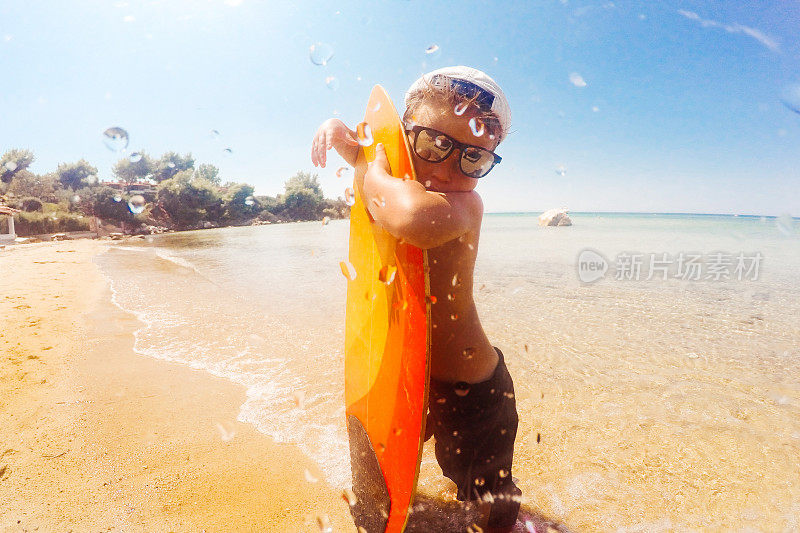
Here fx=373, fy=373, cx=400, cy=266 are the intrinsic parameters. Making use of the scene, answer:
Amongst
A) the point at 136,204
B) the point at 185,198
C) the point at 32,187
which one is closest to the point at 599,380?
the point at 136,204

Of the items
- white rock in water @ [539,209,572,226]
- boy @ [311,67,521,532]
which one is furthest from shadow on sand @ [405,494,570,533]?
white rock in water @ [539,209,572,226]

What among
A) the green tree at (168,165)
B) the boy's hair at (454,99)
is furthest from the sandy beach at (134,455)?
the green tree at (168,165)

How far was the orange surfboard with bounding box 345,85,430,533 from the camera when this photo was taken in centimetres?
149

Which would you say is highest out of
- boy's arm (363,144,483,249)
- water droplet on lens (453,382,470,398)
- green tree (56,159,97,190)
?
green tree (56,159,97,190)

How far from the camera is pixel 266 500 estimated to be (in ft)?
6.71

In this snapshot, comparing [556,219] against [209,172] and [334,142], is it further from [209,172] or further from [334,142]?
[209,172]

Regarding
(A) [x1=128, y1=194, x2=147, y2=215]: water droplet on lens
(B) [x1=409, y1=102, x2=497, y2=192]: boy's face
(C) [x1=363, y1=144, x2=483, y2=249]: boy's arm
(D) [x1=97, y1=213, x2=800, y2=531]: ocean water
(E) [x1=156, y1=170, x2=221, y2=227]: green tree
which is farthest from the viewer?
(E) [x1=156, y1=170, x2=221, y2=227]: green tree

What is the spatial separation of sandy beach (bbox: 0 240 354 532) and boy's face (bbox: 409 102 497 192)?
68.6 inches

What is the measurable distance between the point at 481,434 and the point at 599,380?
2.63 m

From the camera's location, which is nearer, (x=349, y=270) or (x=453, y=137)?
(x=453, y=137)

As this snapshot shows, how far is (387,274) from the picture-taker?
1.61 metres

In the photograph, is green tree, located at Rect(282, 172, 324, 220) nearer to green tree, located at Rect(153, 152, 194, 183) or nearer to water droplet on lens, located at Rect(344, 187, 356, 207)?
green tree, located at Rect(153, 152, 194, 183)

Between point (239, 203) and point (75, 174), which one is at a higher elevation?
point (75, 174)

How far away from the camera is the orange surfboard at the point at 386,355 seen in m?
1.49
